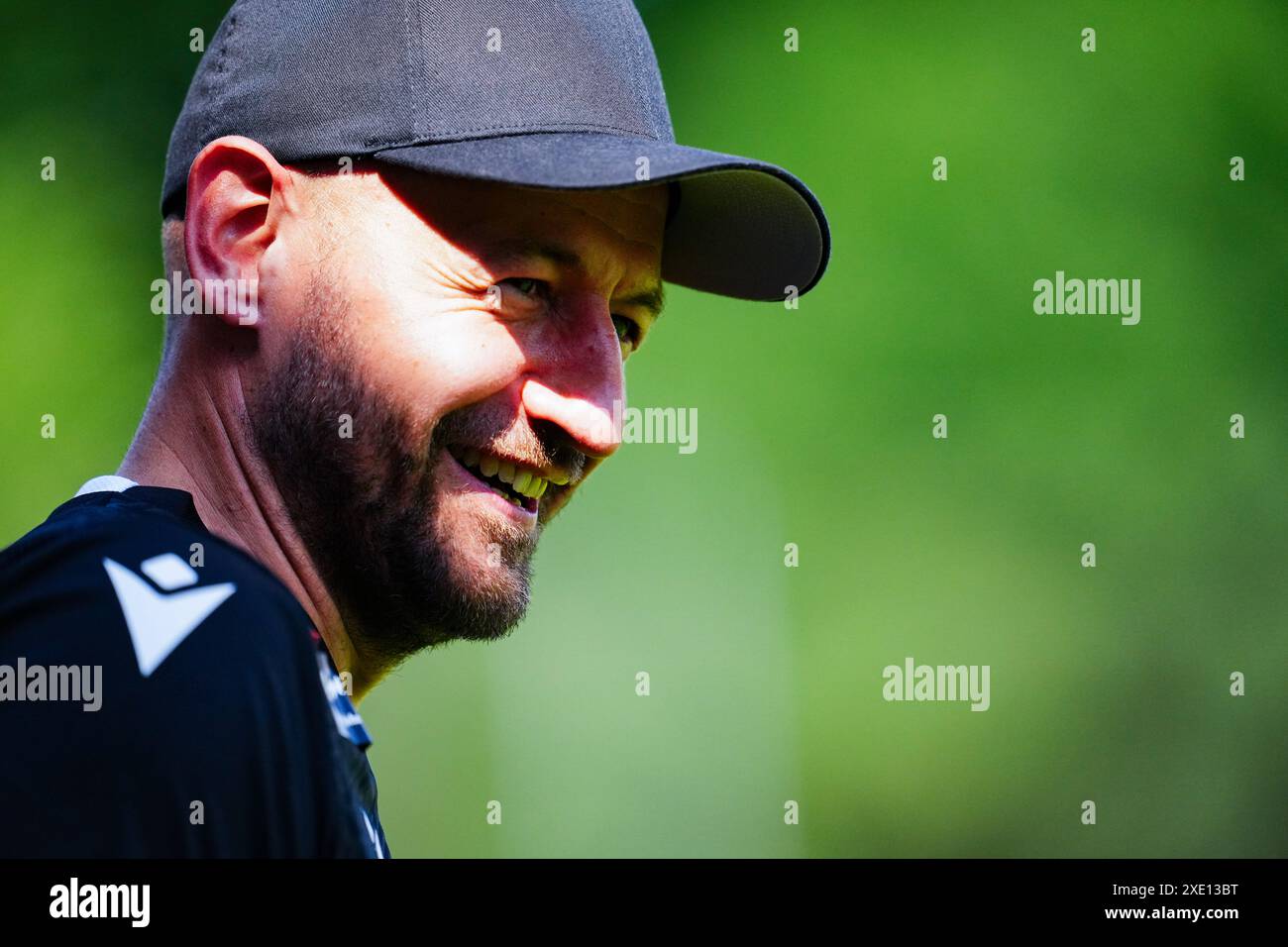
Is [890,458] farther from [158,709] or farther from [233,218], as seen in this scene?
[158,709]

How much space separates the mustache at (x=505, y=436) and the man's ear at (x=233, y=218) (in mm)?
283

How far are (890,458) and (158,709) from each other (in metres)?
6.37

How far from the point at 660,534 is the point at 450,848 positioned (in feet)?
5.86

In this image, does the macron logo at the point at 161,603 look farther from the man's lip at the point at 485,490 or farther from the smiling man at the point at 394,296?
the man's lip at the point at 485,490

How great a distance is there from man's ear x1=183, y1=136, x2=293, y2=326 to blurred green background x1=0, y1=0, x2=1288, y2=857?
4.85 meters

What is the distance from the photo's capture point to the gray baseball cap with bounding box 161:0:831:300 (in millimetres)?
1654

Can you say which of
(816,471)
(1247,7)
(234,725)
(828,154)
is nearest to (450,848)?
(816,471)

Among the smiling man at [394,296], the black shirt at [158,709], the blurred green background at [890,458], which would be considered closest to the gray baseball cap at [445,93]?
the smiling man at [394,296]

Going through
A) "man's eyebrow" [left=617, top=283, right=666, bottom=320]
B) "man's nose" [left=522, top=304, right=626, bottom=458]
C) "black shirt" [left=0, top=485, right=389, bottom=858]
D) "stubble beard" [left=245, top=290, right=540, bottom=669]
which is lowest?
"black shirt" [left=0, top=485, right=389, bottom=858]

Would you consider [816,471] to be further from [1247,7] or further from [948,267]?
[1247,7]

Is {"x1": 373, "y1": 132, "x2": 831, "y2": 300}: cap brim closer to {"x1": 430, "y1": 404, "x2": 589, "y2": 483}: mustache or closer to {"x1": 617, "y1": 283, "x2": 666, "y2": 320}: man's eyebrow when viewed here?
{"x1": 617, "y1": 283, "x2": 666, "y2": 320}: man's eyebrow

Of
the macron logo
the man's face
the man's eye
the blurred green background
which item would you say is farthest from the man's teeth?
the blurred green background

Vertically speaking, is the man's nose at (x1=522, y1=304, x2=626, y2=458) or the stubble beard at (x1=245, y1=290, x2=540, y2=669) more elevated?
the man's nose at (x1=522, y1=304, x2=626, y2=458)
